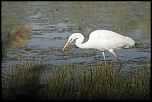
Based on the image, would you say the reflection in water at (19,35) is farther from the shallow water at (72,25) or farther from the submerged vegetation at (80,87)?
the submerged vegetation at (80,87)

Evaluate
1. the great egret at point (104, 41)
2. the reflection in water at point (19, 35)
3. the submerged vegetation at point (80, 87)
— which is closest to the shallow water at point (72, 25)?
the submerged vegetation at point (80, 87)

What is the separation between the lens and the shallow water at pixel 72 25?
892 cm

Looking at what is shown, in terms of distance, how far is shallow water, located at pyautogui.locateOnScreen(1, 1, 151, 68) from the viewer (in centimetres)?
892

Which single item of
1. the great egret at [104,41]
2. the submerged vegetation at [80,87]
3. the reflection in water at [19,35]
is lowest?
the submerged vegetation at [80,87]

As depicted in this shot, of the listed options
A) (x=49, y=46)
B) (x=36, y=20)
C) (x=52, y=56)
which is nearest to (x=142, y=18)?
(x=36, y=20)

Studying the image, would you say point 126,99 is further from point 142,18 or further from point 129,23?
point 142,18

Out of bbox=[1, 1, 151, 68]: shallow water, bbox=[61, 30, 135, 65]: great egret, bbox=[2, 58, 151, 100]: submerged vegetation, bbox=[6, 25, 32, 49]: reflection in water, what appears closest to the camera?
bbox=[6, 25, 32, 49]: reflection in water

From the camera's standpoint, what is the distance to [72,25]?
13.9 metres

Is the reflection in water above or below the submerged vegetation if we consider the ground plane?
above

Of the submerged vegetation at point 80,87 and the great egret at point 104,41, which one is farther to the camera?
the great egret at point 104,41

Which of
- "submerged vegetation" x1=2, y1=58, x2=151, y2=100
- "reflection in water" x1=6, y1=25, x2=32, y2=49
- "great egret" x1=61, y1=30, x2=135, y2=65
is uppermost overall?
"reflection in water" x1=6, y1=25, x2=32, y2=49

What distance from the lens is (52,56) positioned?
8.99m

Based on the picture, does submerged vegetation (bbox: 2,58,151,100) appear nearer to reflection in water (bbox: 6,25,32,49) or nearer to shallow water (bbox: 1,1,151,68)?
shallow water (bbox: 1,1,151,68)

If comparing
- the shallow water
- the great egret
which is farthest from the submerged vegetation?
the great egret
